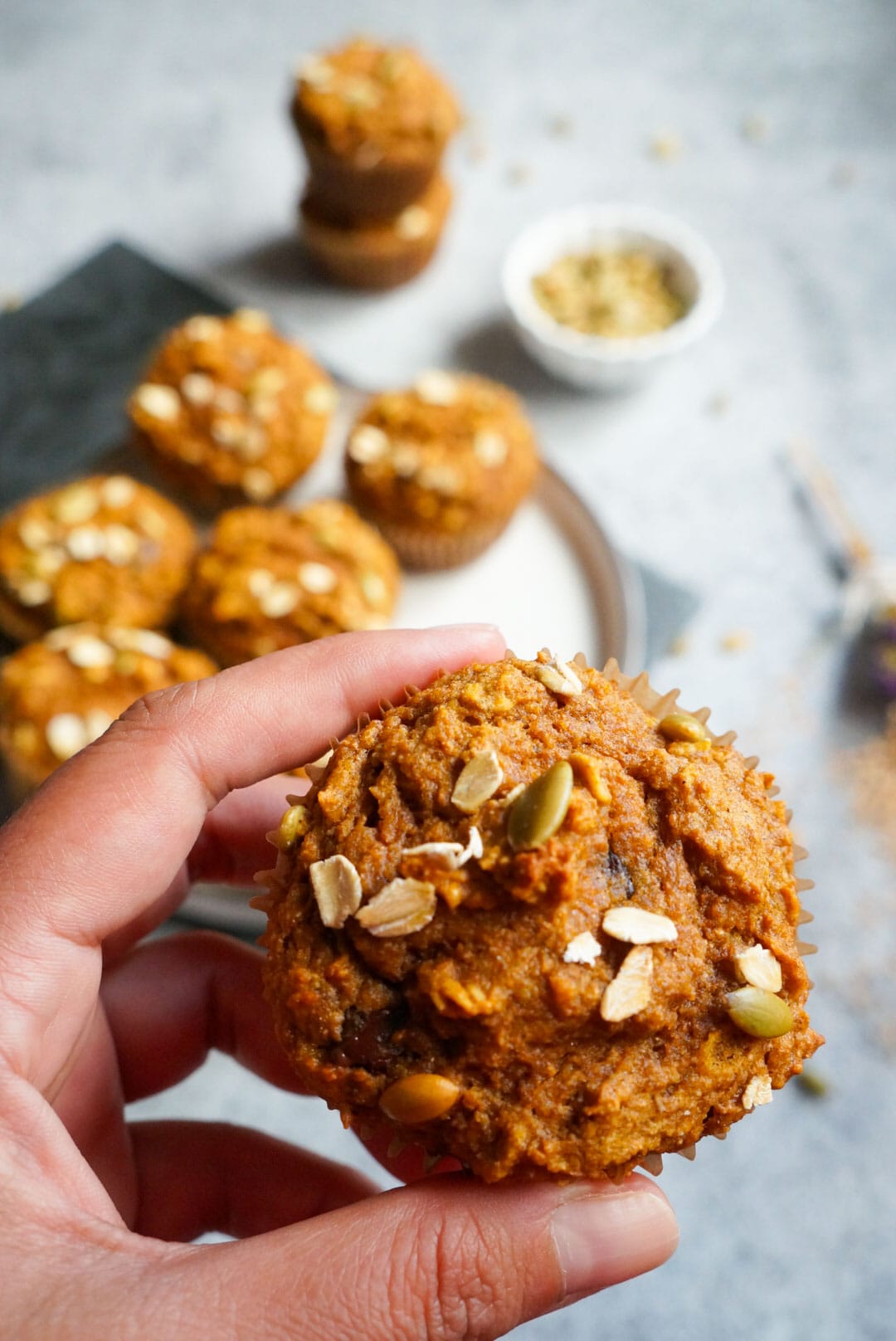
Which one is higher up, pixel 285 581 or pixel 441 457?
pixel 441 457

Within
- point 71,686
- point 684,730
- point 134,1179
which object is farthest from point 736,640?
point 134,1179

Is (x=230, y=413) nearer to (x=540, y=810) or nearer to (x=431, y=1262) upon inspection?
(x=540, y=810)

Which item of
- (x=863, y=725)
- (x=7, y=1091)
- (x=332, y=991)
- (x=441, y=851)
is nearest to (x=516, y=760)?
(x=441, y=851)

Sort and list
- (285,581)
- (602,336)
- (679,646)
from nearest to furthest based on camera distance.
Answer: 1. (285,581)
2. (679,646)
3. (602,336)

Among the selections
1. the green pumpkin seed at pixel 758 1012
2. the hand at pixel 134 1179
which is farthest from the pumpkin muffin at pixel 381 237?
the green pumpkin seed at pixel 758 1012

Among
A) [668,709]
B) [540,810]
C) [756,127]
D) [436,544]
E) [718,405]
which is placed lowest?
[718,405]

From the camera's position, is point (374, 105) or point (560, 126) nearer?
point (374, 105)
